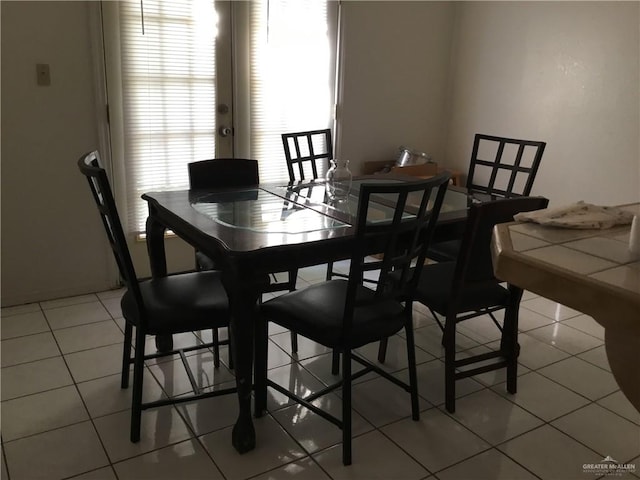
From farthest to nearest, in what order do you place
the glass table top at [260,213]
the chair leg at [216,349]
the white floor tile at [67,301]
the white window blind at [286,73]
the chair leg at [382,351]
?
the white window blind at [286,73], the white floor tile at [67,301], the chair leg at [382,351], the chair leg at [216,349], the glass table top at [260,213]

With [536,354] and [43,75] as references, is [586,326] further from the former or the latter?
[43,75]

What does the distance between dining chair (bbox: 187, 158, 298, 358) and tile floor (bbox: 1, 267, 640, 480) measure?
0.31 metres

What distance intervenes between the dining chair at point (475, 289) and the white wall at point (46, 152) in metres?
2.06

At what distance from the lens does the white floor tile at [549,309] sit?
10.6 ft

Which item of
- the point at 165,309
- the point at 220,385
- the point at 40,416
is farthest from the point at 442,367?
the point at 40,416

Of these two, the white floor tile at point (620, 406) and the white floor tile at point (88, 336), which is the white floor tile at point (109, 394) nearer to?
the white floor tile at point (88, 336)

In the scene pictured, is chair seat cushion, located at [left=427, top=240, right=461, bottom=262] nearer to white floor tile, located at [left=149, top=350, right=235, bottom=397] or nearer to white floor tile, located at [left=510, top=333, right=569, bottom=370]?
white floor tile, located at [left=510, top=333, right=569, bottom=370]

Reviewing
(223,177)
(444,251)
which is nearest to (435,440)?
(444,251)

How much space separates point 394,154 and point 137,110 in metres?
2.03

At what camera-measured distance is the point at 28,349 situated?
2654 mm

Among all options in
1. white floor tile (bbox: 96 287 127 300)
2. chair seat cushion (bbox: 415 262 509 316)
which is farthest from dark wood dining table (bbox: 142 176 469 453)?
white floor tile (bbox: 96 287 127 300)

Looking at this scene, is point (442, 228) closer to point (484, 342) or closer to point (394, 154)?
point (484, 342)

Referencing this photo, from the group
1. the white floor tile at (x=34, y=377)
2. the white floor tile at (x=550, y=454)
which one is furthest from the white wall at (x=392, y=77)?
the white floor tile at (x=550, y=454)

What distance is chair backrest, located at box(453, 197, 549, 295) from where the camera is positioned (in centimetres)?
199
